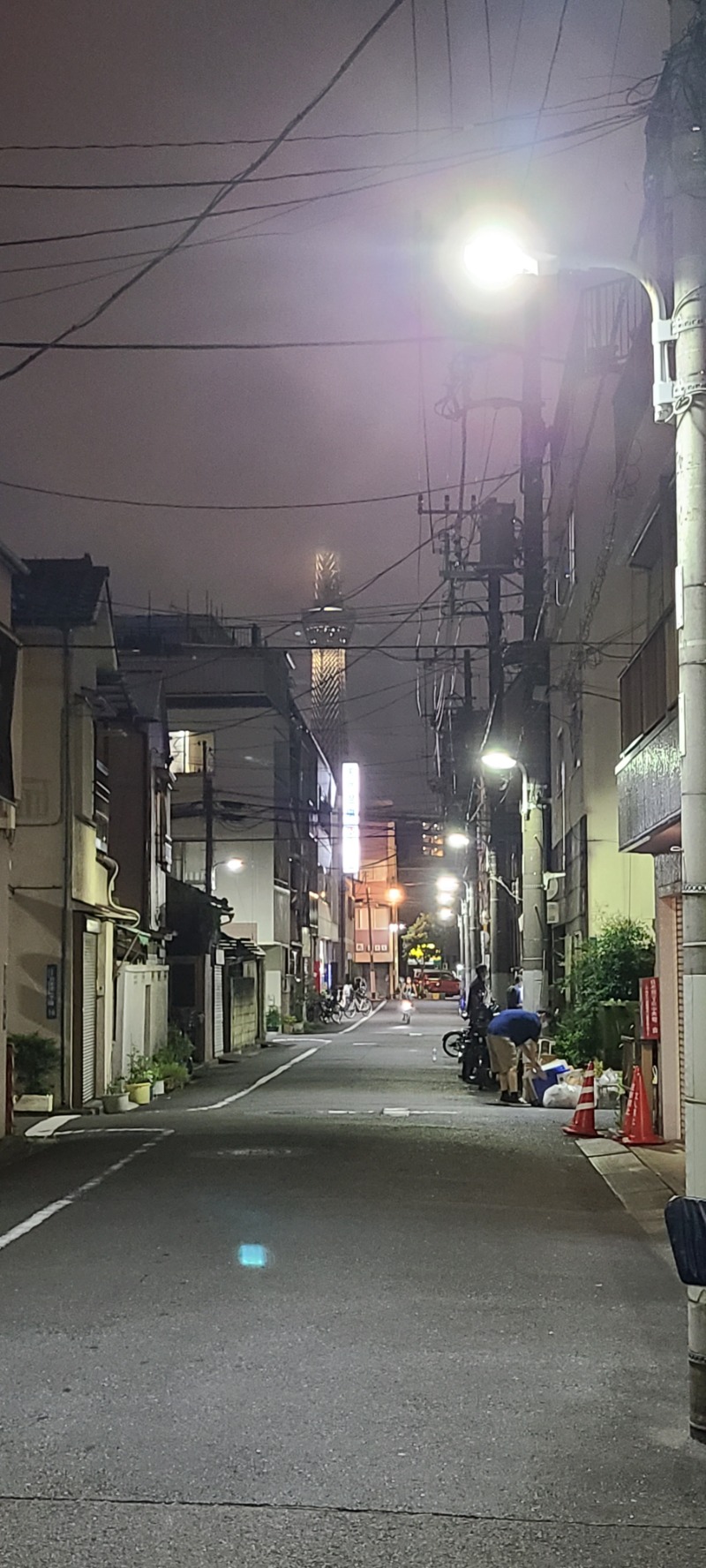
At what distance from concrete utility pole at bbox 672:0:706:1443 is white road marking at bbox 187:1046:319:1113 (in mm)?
18048

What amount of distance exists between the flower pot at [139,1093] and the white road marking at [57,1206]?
10345mm

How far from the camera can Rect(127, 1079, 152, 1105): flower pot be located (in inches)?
1062

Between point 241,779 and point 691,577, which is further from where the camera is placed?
point 241,779

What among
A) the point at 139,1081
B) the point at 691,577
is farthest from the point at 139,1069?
the point at 691,577

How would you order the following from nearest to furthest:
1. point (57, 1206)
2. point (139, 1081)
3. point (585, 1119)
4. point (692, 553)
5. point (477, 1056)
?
1. point (692, 553)
2. point (57, 1206)
3. point (585, 1119)
4. point (139, 1081)
5. point (477, 1056)

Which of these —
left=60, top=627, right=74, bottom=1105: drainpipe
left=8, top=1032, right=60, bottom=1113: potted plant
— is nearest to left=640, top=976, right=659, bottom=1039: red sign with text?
left=8, top=1032, right=60, bottom=1113: potted plant

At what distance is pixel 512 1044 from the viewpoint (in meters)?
24.2

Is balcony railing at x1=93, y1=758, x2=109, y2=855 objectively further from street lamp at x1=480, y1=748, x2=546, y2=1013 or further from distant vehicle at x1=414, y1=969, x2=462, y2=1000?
distant vehicle at x1=414, y1=969, x2=462, y2=1000

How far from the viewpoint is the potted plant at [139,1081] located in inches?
1064

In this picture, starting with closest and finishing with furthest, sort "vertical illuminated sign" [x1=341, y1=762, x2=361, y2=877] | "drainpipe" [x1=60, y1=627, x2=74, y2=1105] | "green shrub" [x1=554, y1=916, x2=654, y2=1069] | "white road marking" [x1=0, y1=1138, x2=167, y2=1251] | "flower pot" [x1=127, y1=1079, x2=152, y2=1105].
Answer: "white road marking" [x1=0, y1=1138, x2=167, y2=1251]
"drainpipe" [x1=60, y1=627, x2=74, y2=1105]
"green shrub" [x1=554, y1=916, x2=654, y2=1069]
"flower pot" [x1=127, y1=1079, x2=152, y2=1105]
"vertical illuminated sign" [x1=341, y1=762, x2=361, y2=877]

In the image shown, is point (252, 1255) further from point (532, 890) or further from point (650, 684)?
point (532, 890)

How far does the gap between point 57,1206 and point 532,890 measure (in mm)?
17562

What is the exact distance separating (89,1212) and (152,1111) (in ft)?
40.6

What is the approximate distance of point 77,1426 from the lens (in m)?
6.60
